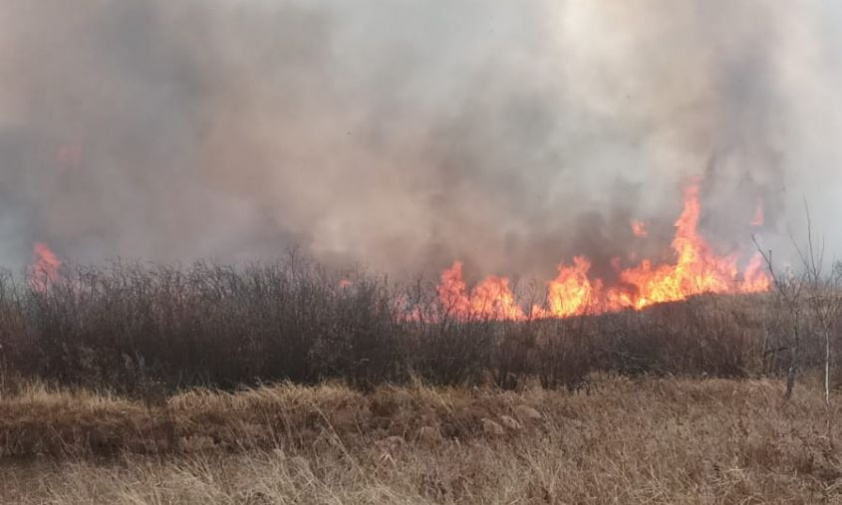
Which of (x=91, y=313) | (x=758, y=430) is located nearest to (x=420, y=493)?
(x=758, y=430)

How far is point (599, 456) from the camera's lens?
8633 mm

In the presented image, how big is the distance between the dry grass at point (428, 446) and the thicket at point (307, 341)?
2.12 metres

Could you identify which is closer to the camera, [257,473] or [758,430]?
[257,473]

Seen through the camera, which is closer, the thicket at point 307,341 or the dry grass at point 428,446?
the dry grass at point 428,446

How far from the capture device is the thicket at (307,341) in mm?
18984

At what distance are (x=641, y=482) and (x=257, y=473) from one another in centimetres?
493

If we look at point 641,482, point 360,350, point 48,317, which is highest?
point 48,317

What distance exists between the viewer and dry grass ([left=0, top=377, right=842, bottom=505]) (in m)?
7.36

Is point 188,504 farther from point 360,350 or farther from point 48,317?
point 48,317

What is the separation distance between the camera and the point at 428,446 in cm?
1277

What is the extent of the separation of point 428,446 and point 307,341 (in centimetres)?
807

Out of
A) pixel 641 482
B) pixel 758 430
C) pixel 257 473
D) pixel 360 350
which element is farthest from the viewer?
pixel 360 350

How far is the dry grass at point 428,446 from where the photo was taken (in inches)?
290

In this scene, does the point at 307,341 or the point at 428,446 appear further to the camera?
the point at 307,341
